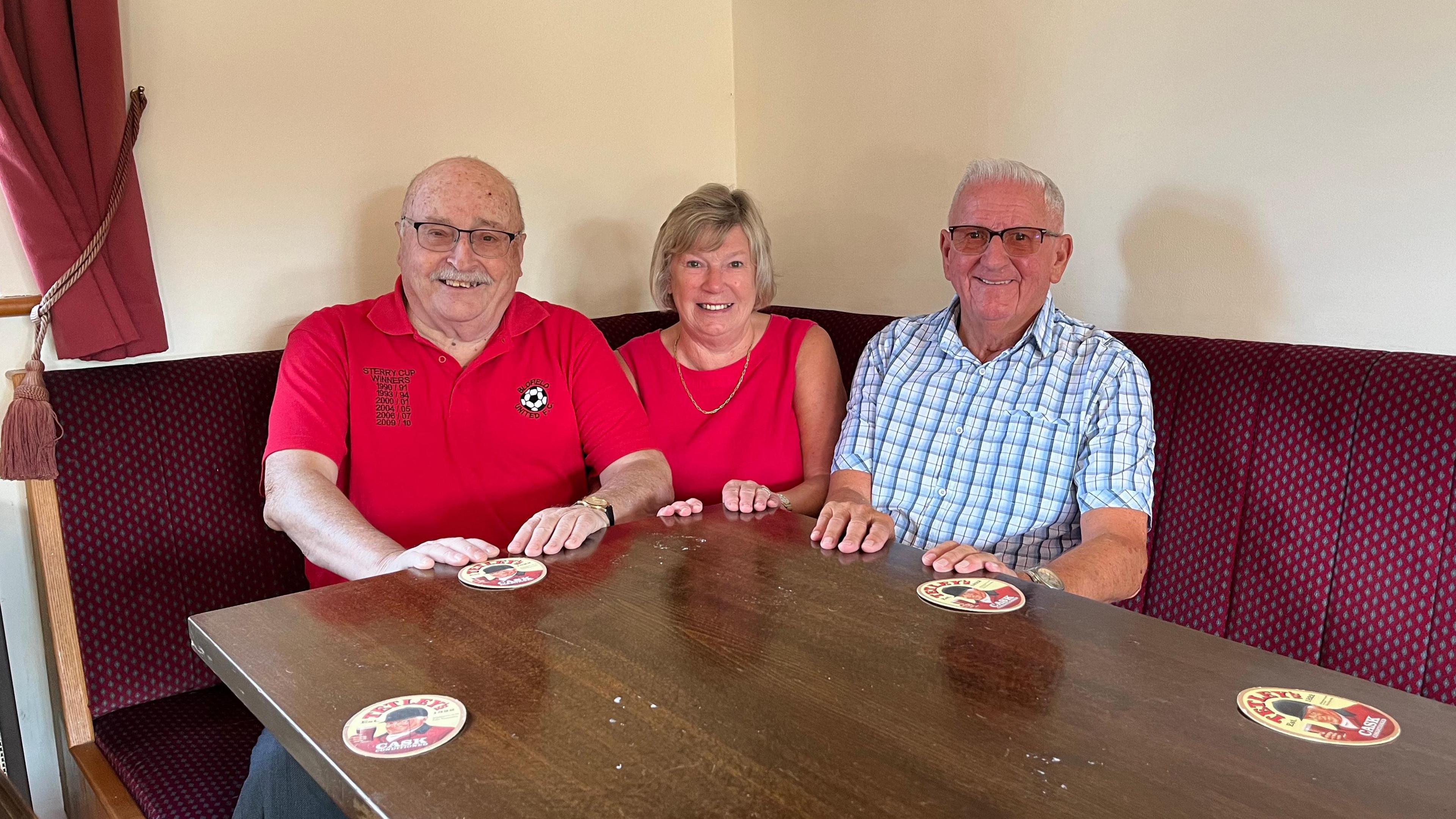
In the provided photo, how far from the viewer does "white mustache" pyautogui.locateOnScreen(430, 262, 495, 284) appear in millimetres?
2092

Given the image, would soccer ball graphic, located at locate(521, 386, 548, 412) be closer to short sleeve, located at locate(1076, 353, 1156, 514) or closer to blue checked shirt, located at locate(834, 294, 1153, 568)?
blue checked shirt, located at locate(834, 294, 1153, 568)

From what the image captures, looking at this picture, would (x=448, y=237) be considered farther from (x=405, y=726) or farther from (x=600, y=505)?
(x=405, y=726)

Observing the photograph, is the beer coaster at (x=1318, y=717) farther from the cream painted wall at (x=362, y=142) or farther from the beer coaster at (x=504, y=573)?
the cream painted wall at (x=362, y=142)

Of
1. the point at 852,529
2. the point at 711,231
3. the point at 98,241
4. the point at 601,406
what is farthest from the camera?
the point at 711,231

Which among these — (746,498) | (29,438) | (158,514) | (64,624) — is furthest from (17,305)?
(746,498)

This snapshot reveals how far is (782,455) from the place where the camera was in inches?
90.5

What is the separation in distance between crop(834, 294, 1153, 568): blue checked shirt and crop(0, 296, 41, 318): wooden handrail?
1.67 m

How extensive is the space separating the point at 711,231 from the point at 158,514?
1.29m

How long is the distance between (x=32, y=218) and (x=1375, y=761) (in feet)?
7.60

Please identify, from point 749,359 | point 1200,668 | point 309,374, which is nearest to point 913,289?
point 749,359

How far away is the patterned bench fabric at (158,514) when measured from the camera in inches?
77.1

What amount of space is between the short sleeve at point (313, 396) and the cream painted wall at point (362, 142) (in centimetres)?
46

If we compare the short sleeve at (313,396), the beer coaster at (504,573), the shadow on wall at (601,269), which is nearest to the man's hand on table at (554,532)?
the beer coaster at (504,573)

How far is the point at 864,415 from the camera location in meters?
2.11
